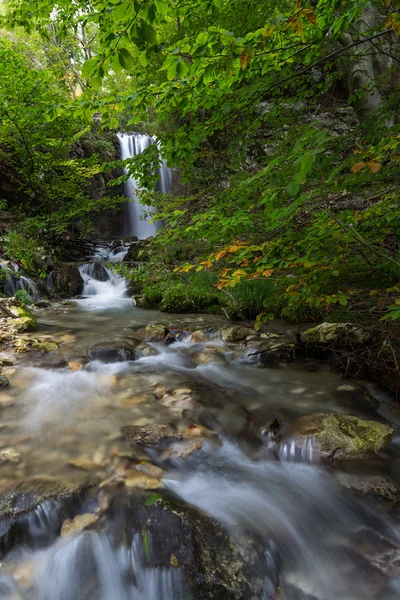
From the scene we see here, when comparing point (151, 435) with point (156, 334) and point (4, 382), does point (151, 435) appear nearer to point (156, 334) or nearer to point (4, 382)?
point (4, 382)

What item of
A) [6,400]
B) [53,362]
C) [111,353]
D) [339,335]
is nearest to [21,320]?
[53,362]

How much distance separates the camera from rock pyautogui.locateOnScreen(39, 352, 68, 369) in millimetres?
4114

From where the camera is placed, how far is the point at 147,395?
→ 11.2 feet

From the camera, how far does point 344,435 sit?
2.46 metres

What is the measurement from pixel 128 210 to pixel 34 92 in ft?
33.8

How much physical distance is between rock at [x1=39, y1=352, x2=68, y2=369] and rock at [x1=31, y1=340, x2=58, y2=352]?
13 cm

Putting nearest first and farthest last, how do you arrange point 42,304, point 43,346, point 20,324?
point 43,346 → point 20,324 → point 42,304

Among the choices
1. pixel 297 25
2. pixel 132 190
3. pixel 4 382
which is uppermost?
pixel 132 190

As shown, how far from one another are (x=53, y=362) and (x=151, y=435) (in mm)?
2239

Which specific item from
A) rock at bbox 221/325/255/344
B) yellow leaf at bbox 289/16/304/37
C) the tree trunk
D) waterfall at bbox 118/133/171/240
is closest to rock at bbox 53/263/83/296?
rock at bbox 221/325/255/344

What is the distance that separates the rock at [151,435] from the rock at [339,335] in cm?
223

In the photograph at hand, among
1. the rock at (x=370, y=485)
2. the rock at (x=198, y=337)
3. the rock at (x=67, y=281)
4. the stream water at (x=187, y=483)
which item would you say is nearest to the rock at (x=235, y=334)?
the rock at (x=198, y=337)

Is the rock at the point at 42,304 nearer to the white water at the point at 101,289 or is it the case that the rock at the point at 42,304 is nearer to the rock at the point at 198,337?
the white water at the point at 101,289

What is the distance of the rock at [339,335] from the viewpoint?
3686 millimetres
